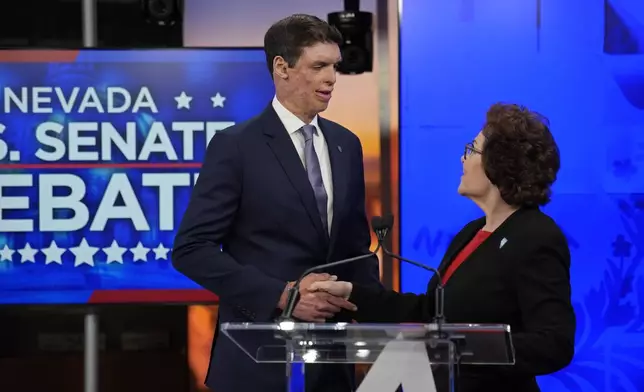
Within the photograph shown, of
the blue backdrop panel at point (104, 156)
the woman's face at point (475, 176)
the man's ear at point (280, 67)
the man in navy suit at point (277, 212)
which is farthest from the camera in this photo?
the blue backdrop panel at point (104, 156)

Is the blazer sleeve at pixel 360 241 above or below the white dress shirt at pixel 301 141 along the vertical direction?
below

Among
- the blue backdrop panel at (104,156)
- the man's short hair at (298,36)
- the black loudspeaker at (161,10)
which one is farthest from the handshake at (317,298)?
the black loudspeaker at (161,10)

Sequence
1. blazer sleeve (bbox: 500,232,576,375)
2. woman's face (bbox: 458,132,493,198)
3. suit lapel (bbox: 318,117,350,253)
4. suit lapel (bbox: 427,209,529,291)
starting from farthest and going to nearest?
suit lapel (bbox: 318,117,350,253) → woman's face (bbox: 458,132,493,198) → suit lapel (bbox: 427,209,529,291) → blazer sleeve (bbox: 500,232,576,375)

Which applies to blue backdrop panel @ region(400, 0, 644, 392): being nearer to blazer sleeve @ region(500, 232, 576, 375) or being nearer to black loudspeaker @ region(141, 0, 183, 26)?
black loudspeaker @ region(141, 0, 183, 26)

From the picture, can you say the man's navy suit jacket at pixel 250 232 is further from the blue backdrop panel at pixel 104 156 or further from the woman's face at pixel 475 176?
the blue backdrop panel at pixel 104 156

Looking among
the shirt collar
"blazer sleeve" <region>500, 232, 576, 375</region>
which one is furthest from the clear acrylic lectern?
the shirt collar

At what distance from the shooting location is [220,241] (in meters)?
2.73

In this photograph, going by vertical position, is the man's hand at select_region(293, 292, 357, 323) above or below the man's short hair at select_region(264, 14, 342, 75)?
below

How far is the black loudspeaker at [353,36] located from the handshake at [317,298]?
1910 millimetres

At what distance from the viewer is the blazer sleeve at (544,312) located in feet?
7.26

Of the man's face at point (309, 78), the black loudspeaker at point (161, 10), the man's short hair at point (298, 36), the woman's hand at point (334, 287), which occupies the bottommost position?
the woman's hand at point (334, 287)

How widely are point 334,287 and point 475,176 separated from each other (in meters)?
0.45

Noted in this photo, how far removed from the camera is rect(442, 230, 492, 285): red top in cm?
255

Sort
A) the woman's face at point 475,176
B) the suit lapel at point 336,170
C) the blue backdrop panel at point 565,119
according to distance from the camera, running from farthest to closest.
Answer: the blue backdrop panel at point 565,119 < the suit lapel at point 336,170 < the woman's face at point 475,176
